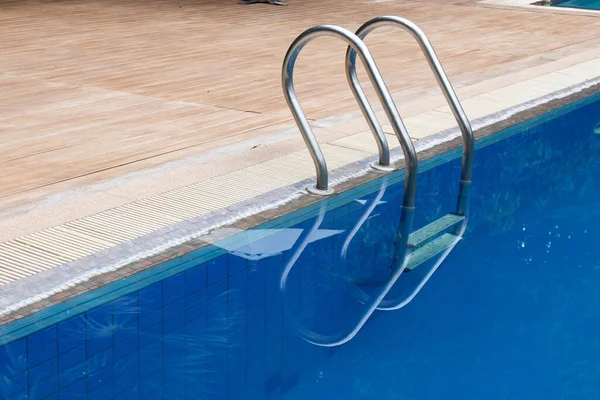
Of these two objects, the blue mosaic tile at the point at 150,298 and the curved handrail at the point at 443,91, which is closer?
the blue mosaic tile at the point at 150,298

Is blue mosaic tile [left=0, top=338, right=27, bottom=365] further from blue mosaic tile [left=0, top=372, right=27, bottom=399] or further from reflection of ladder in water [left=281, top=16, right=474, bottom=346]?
reflection of ladder in water [left=281, top=16, right=474, bottom=346]

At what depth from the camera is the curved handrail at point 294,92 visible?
394cm

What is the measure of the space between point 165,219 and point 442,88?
1615 mm

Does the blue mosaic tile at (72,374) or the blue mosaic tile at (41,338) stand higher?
the blue mosaic tile at (41,338)

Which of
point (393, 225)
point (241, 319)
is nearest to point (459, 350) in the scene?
point (241, 319)

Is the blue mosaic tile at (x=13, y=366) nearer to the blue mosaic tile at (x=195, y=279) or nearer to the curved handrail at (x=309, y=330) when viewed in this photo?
the blue mosaic tile at (x=195, y=279)

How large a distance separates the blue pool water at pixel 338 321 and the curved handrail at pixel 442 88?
195 millimetres

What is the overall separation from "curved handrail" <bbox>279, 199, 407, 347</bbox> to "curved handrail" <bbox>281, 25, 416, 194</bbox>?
0.61ft

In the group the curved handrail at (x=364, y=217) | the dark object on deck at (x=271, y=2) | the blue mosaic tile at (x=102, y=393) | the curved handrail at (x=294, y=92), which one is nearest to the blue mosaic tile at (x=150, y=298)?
the blue mosaic tile at (x=102, y=393)

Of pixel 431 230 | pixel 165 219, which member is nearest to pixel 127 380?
pixel 165 219

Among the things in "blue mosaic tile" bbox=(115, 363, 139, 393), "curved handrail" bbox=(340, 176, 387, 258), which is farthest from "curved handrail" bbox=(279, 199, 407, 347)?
"blue mosaic tile" bbox=(115, 363, 139, 393)

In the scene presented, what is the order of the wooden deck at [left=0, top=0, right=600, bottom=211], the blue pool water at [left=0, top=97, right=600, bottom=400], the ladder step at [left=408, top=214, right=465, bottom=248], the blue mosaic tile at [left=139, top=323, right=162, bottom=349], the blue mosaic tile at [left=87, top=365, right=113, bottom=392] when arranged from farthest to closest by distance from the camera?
the wooden deck at [left=0, top=0, right=600, bottom=211] → the ladder step at [left=408, top=214, right=465, bottom=248] → the blue mosaic tile at [left=139, top=323, right=162, bottom=349] → the blue pool water at [left=0, top=97, right=600, bottom=400] → the blue mosaic tile at [left=87, top=365, right=113, bottom=392]

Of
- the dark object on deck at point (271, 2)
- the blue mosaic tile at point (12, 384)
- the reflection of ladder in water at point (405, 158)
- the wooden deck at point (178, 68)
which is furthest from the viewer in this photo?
the dark object on deck at point (271, 2)

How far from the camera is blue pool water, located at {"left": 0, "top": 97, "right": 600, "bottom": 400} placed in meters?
2.89
